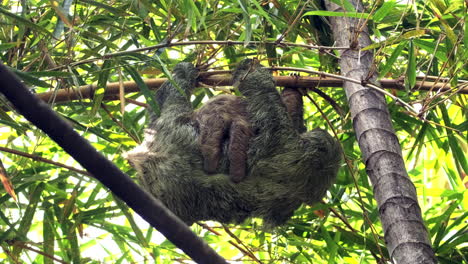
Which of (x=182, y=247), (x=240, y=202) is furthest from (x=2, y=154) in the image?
(x=182, y=247)

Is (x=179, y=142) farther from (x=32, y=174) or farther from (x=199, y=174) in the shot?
(x=32, y=174)

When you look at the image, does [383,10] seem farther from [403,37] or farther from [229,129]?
[229,129]

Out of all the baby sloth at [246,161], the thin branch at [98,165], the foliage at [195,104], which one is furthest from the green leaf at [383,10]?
the thin branch at [98,165]

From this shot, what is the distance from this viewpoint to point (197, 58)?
386cm

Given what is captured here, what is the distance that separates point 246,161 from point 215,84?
1.53 feet

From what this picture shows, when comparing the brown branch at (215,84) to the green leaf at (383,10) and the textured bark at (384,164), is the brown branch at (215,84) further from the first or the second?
the green leaf at (383,10)

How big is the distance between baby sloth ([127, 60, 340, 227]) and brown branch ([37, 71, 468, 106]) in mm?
89

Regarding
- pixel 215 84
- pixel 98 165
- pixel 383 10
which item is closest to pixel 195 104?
pixel 215 84

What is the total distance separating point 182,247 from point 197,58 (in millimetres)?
2062

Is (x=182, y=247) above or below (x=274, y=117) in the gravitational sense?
below

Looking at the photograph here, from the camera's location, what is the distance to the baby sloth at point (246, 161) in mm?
3570

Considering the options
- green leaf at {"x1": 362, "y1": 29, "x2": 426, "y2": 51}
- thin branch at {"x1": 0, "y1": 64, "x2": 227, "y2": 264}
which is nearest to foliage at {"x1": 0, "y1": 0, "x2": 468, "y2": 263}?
green leaf at {"x1": 362, "y1": 29, "x2": 426, "y2": 51}

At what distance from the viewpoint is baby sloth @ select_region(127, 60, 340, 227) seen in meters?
3.57

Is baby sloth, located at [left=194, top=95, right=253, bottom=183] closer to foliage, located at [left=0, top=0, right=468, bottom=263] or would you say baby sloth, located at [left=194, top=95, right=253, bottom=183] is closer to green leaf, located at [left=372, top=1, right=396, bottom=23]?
foliage, located at [left=0, top=0, right=468, bottom=263]
